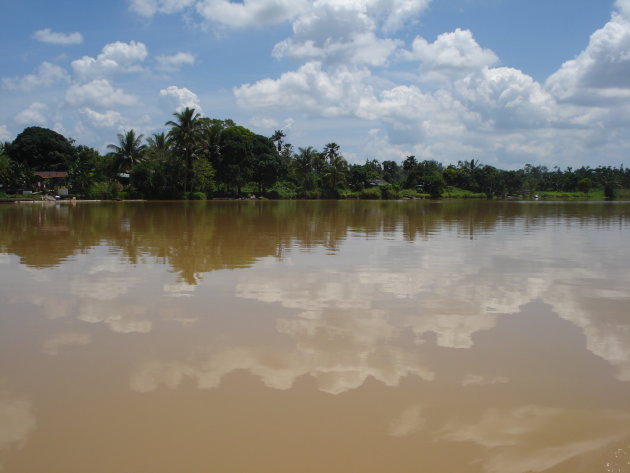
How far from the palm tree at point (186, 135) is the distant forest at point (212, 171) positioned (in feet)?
0.34

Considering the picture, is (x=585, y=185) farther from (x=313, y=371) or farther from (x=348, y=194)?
(x=313, y=371)

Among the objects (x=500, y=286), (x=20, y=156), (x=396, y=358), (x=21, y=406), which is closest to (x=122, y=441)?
(x=21, y=406)

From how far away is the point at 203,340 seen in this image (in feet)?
15.7

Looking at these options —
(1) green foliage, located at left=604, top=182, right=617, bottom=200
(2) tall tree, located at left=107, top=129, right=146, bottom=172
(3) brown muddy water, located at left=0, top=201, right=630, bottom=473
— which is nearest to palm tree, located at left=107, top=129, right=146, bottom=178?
(2) tall tree, located at left=107, top=129, right=146, bottom=172

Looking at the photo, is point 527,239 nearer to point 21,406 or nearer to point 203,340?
point 203,340

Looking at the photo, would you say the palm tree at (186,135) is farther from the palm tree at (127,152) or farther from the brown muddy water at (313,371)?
the brown muddy water at (313,371)

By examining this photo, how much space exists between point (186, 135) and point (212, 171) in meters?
5.65

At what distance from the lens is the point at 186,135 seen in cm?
5406

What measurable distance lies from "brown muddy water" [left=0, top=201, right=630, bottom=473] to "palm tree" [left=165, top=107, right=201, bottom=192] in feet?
157

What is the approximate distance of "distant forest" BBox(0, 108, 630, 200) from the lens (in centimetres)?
5444

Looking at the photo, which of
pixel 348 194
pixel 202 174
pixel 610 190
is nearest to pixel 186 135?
pixel 202 174

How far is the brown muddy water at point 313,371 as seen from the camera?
293cm

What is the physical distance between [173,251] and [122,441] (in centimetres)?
824

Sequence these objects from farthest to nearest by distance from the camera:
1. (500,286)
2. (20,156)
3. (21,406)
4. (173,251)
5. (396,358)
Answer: (20,156), (173,251), (500,286), (396,358), (21,406)
